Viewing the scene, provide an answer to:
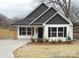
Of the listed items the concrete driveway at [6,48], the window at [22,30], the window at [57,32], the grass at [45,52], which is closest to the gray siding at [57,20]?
the window at [57,32]

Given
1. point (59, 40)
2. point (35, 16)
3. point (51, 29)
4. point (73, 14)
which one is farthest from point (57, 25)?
point (73, 14)

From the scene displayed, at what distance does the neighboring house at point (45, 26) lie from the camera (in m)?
37.8

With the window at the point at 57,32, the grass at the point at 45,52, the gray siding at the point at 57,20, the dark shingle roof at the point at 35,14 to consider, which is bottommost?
the grass at the point at 45,52

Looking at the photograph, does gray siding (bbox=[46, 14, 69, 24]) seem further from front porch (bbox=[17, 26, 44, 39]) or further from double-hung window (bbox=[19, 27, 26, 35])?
double-hung window (bbox=[19, 27, 26, 35])

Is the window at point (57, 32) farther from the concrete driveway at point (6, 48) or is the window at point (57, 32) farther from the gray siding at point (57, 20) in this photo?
the concrete driveway at point (6, 48)

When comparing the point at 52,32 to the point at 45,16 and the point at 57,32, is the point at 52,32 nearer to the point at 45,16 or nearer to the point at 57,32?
the point at 57,32

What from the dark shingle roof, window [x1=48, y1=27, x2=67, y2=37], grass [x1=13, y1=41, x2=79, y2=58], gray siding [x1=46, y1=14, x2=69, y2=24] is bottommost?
grass [x1=13, y1=41, x2=79, y2=58]

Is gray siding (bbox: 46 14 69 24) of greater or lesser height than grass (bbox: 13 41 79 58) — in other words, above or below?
above

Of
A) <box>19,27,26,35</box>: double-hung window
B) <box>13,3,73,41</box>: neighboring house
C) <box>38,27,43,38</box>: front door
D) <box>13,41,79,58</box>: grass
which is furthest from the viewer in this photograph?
<box>19,27,26,35</box>: double-hung window

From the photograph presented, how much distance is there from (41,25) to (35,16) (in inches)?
171

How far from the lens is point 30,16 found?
44.0 meters

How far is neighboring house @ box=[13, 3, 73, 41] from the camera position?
3778 centimetres

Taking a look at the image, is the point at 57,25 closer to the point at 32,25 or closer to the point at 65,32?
the point at 65,32

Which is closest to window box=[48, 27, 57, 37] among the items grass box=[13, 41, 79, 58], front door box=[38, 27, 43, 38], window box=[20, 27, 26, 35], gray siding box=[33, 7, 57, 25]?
gray siding box=[33, 7, 57, 25]
